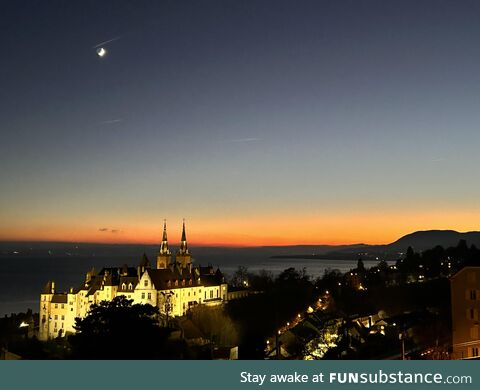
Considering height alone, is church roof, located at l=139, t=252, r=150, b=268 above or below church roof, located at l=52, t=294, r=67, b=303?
above

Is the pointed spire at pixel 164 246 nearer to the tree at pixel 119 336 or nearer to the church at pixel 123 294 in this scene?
the church at pixel 123 294

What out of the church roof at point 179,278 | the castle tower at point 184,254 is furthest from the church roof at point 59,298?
the castle tower at point 184,254

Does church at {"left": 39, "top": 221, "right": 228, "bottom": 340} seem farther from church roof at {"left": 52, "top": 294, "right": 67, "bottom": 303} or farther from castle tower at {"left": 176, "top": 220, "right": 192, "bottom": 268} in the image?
castle tower at {"left": 176, "top": 220, "right": 192, "bottom": 268}

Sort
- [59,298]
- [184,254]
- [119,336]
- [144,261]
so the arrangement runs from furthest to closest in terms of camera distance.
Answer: [184,254] → [144,261] → [59,298] → [119,336]

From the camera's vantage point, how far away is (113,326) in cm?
1650

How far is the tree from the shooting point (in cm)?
1563

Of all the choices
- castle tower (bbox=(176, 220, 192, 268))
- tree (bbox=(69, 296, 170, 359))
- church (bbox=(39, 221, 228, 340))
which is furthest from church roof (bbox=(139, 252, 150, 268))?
tree (bbox=(69, 296, 170, 359))

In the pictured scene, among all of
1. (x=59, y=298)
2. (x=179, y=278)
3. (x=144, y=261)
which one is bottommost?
(x=59, y=298)

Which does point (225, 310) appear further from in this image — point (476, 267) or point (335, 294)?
point (476, 267)

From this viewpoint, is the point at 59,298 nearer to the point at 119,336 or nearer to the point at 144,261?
the point at 144,261

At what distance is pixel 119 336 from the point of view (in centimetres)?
1622

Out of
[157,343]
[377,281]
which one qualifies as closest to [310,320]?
A: [157,343]

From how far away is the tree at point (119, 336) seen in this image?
15.6m

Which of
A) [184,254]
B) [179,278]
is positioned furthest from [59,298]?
[184,254]
